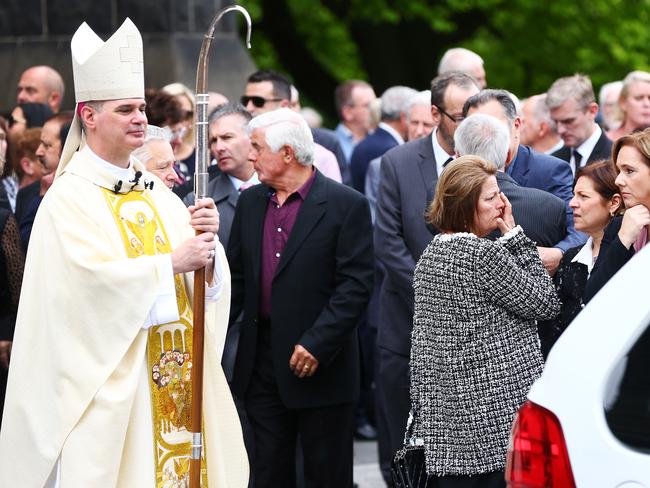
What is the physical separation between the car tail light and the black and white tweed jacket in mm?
1437

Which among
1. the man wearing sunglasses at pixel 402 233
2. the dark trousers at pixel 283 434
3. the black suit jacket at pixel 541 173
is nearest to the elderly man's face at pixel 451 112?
the man wearing sunglasses at pixel 402 233

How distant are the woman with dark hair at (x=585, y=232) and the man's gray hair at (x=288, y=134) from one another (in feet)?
4.57

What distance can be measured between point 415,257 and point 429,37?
1644 cm

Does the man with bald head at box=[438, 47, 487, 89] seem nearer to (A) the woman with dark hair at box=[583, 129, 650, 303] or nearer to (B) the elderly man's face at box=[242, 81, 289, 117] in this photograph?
(B) the elderly man's face at box=[242, 81, 289, 117]

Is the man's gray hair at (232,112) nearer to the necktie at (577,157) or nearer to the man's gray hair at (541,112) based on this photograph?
the necktie at (577,157)

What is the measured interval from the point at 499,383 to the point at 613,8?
19.0 metres

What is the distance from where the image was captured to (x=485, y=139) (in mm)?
6676

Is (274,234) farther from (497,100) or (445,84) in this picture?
(445,84)

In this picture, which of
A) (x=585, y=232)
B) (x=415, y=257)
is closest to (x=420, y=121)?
(x=415, y=257)

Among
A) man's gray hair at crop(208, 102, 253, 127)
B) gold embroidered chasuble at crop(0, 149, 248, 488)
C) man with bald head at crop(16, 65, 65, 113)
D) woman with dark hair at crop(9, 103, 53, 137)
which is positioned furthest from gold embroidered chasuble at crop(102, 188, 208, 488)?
man with bald head at crop(16, 65, 65, 113)

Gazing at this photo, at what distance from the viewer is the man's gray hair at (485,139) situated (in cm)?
666

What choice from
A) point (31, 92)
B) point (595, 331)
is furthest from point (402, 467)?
point (31, 92)

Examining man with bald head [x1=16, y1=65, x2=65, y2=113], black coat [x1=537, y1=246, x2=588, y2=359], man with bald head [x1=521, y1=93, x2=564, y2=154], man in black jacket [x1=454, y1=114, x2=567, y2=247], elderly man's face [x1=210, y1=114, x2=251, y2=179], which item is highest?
man with bald head [x1=16, y1=65, x2=65, y2=113]

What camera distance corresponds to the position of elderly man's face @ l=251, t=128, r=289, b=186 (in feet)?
23.1
